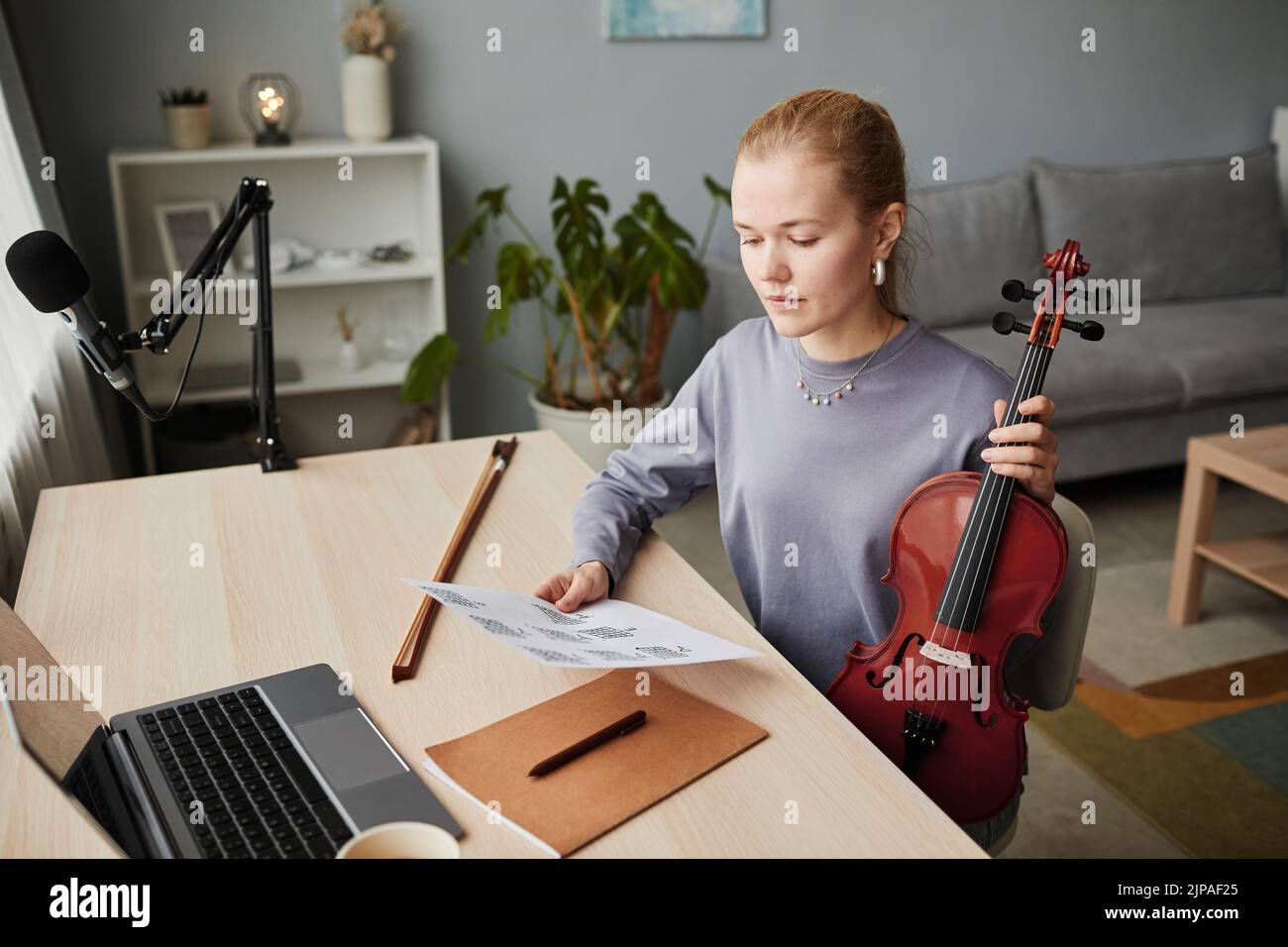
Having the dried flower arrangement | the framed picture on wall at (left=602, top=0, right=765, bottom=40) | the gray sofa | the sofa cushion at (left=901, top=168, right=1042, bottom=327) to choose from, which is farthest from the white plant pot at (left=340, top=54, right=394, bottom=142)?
the sofa cushion at (left=901, top=168, right=1042, bottom=327)

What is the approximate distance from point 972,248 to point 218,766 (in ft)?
10.5

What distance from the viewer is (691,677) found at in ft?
3.65

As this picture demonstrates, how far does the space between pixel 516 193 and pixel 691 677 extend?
266 cm

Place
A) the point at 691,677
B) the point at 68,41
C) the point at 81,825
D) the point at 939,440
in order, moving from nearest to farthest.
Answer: the point at 81,825 → the point at 691,677 → the point at 939,440 → the point at 68,41

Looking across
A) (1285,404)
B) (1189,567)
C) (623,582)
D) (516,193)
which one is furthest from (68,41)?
(1285,404)

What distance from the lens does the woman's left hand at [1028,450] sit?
1154 millimetres

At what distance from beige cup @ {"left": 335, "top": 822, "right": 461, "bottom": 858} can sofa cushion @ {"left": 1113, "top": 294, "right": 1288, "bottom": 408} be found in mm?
3117

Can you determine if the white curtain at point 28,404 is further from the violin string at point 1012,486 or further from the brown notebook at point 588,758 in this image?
the violin string at point 1012,486

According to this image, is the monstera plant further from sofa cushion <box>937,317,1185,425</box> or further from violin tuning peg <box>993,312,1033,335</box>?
violin tuning peg <box>993,312,1033,335</box>

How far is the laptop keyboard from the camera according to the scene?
2.88ft

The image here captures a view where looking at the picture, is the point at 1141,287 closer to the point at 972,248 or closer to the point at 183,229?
the point at 972,248

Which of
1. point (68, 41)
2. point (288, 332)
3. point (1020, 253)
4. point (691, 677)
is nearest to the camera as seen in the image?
point (691, 677)
